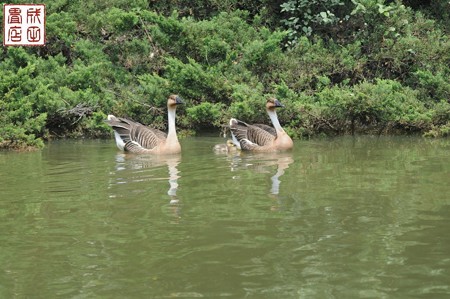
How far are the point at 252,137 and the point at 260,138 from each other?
17 centimetres

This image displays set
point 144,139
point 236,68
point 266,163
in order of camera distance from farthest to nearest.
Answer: point 236,68, point 144,139, point 266,163

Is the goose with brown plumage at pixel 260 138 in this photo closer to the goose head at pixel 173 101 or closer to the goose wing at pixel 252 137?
the goose wing at pixel 252 137

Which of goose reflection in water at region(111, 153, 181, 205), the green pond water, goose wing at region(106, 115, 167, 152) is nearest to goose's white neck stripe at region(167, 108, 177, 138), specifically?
goose wing at region(106, 115, 167, 152)

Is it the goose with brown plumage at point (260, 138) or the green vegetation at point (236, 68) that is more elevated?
the green vegetation at point (236, 68)

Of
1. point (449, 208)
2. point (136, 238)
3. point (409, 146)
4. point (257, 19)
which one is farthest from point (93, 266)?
point (257, 19)

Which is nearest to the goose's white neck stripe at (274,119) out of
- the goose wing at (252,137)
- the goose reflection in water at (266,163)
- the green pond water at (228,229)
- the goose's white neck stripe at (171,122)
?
the goose wing at (252,137)

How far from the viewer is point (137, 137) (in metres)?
15.4

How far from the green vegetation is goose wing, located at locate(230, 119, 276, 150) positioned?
1528 millimetres

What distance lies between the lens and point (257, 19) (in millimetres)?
20797

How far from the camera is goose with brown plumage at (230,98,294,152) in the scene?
15.1m

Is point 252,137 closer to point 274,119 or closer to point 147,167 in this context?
point 274,119

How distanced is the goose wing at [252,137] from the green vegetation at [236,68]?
60.2 inches

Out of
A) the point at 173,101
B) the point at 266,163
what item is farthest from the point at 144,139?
the point at 266,163

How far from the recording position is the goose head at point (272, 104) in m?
16.1
